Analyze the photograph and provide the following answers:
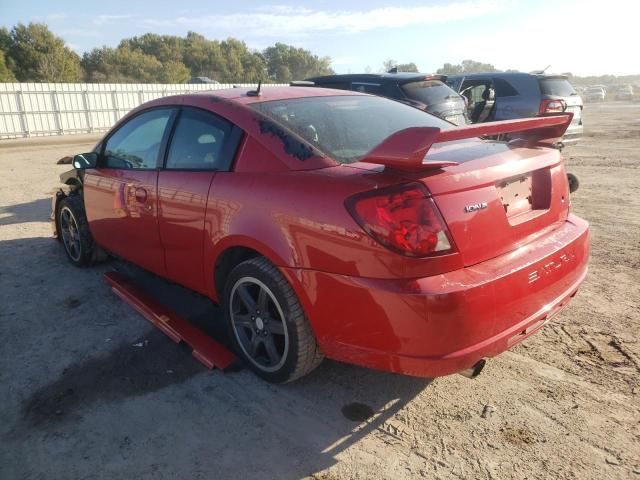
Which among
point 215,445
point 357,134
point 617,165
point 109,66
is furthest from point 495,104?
point 109,66

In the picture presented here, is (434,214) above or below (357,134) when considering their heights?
below

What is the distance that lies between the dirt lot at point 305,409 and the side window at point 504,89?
21.0 ft

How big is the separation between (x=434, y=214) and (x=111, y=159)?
2.96 m

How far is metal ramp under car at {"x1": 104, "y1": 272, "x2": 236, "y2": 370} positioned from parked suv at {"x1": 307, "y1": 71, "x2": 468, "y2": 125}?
447cm

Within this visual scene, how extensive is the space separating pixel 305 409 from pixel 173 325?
4.07 ft

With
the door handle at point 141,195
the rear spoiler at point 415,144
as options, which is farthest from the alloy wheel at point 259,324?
the door handle at point 141,195

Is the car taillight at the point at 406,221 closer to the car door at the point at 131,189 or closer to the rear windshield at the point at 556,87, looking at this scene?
the car door at the point at 131,189

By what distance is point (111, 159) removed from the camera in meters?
4.02

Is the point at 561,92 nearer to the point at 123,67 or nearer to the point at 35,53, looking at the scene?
the point at 35,53

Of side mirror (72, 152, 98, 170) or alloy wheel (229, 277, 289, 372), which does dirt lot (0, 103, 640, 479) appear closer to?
alloy wheel (229, 277, 289, 372)

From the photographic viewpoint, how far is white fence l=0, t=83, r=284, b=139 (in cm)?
2117

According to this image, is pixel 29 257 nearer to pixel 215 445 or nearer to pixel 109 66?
pixel 215 445

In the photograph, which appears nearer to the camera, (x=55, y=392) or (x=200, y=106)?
(x=55, y=392)

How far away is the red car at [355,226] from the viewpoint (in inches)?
83.2
